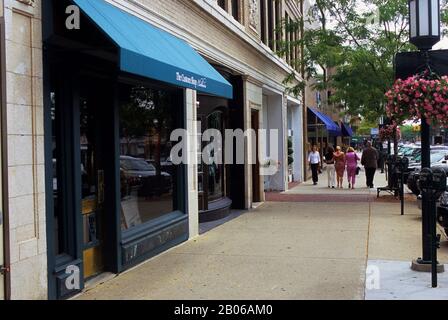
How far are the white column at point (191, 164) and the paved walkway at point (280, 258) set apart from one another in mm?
347

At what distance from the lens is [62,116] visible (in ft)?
19.4

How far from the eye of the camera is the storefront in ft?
18.5

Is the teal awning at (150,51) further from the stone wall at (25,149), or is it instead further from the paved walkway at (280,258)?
the paved walkway at (280,258)

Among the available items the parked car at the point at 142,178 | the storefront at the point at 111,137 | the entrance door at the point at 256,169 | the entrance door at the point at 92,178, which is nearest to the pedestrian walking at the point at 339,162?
the entrance door at the point at 256,169

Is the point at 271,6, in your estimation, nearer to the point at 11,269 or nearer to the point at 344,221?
the point at 344,221

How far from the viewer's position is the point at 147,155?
8.34m

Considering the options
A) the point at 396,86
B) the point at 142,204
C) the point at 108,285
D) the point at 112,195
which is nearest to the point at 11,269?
the point at 108,285

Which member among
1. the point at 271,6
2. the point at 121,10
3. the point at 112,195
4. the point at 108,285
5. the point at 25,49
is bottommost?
the point at 108,285

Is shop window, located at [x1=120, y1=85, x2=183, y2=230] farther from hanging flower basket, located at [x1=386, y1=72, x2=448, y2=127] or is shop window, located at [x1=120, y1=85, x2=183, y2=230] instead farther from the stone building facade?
hanging flower basket, located at [x1=386, y1=72, x2=448, y2=127]

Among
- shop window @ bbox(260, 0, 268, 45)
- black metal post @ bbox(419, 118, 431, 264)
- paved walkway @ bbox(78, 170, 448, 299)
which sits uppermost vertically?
shop window @ bbox(260, 0, 268, 45)

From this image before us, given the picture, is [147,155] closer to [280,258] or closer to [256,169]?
[280,258]

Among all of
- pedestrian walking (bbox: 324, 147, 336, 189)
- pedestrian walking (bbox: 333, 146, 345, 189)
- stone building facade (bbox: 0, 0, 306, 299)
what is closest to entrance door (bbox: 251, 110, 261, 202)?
stone building facade (bbox: 0, 0, 306, 299)

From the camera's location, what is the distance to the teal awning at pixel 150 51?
5.60 m

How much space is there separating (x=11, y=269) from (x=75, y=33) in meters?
2.46
